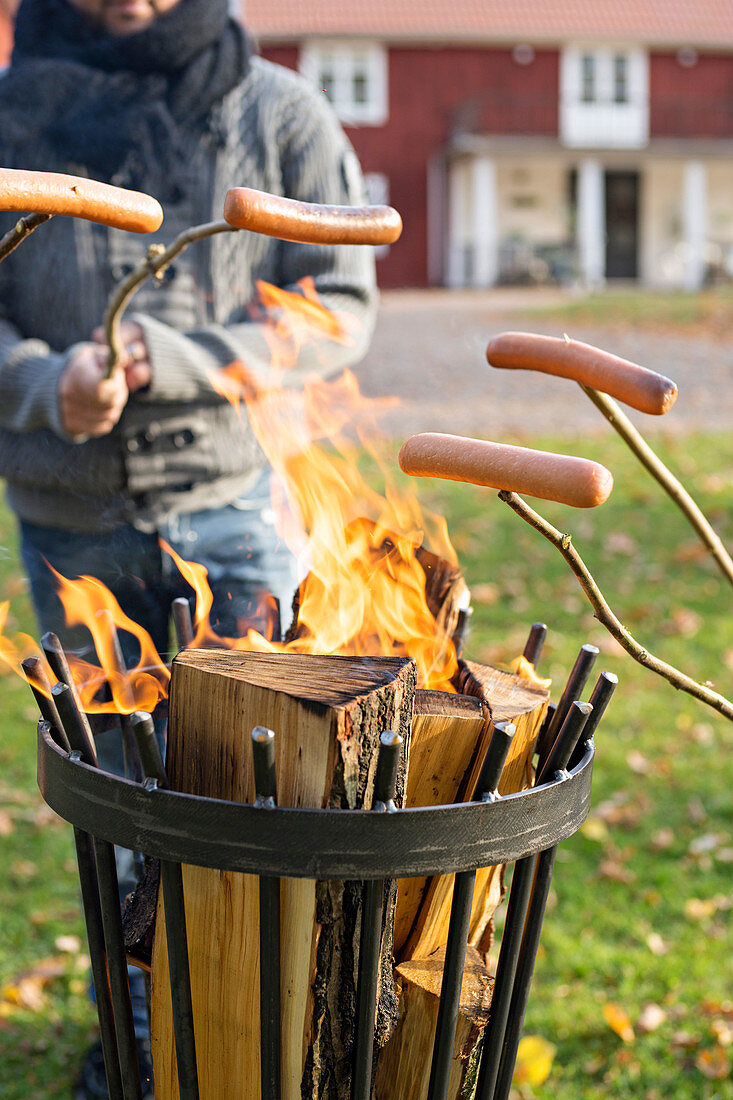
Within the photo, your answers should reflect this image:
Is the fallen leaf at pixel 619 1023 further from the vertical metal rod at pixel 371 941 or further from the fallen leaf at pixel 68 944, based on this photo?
the vertical metal rod at pixel 371 941

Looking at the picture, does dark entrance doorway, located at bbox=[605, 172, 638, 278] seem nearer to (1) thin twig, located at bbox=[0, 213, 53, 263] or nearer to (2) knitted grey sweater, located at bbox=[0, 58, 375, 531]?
(2) knitted grey sweater, located at bbox=[0, 58, 375, 531]

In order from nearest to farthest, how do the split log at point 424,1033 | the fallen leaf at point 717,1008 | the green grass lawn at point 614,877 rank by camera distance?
the split log at point 424,1033
the green grass lawn at point 614,877
the fallen leaf at point 717,1008

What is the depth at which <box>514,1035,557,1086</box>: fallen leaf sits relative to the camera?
2.32m

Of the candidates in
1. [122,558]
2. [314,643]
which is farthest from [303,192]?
[314,643]

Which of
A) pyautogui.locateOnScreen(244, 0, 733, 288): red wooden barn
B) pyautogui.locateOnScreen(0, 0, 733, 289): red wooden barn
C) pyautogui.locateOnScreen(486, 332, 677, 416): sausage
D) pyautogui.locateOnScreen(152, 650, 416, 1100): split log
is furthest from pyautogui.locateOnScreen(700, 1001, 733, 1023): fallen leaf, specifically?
pyautogui.locateOnScreen(244, 0, 733, 288): red wooden barn

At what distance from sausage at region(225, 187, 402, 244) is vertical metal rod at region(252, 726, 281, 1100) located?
52 centimetres

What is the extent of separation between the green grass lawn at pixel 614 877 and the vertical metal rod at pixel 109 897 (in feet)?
1.42

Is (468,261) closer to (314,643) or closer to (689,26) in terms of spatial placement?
(689,26)

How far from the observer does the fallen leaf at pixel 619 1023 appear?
247 cm

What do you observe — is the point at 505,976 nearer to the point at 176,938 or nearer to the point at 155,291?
the point at 176,938

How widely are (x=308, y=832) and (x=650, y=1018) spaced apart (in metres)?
1.86

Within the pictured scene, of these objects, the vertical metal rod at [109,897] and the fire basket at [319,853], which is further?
the vertical metal rod at [109,897]

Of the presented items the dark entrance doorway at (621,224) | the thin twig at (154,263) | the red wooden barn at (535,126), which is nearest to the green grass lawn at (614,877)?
the thin twig at (154,263)

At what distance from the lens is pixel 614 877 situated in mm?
3133
